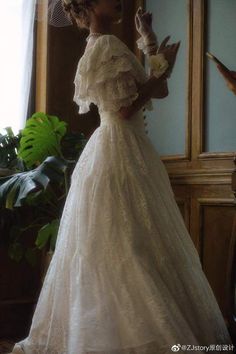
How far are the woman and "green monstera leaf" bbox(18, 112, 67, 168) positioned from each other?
2.26 feet

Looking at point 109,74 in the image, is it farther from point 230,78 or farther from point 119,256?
point 119,256

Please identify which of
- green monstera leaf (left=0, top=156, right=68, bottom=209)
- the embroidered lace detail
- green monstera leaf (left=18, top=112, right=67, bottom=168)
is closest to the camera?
the embroidered lace detail

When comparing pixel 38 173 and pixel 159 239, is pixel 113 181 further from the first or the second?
pixel 38 173

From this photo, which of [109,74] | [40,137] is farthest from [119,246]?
[40,137]

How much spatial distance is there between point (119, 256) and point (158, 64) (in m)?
0.65

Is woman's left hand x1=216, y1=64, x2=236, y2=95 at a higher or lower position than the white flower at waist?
lower

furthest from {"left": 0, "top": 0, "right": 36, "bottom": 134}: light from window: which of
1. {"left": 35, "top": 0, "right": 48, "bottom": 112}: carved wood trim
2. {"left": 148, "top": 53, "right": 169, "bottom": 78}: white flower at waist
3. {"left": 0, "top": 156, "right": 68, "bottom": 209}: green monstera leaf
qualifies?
{"left": 148, "top": 53, "right": 169, "bottom": 78}: white flower at waist

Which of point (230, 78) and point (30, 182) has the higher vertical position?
point (230, 78)

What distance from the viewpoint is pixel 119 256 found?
1.51 m

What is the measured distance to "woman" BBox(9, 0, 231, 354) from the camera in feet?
4.72

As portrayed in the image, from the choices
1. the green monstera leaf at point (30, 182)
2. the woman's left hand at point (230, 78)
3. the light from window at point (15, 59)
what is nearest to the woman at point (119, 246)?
the woman's left hand at point (230, 78)

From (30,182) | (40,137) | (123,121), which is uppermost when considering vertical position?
(123,121)

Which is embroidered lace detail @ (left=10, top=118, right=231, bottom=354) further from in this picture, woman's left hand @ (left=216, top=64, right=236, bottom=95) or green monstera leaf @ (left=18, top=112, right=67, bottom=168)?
green monstera leaf @ (left=18, top=112, right=67, bottom=168)

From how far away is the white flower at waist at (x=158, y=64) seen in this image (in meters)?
1.66
